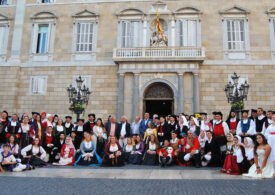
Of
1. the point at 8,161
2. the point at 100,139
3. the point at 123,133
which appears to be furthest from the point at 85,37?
the point at 8,161

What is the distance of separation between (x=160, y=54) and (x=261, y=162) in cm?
1106

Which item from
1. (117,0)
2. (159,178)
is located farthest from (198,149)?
(117,0)

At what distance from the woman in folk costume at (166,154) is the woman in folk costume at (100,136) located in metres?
2.55

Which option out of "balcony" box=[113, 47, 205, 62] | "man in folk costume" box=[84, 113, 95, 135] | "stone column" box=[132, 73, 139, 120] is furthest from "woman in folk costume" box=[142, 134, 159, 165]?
"balcony" box=[113, 47, 205, 62]

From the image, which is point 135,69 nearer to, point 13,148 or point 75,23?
point 75,23

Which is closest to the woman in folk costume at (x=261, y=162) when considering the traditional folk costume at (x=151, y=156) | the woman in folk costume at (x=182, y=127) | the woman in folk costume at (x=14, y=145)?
the woman in folk costume at (x=182, y=127)

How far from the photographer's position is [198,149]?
904cm

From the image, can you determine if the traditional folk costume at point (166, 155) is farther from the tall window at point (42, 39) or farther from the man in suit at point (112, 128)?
the tall window at point (42, 39)

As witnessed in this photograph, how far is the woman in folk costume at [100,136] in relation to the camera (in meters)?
10.3

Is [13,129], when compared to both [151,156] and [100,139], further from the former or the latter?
[151,156]

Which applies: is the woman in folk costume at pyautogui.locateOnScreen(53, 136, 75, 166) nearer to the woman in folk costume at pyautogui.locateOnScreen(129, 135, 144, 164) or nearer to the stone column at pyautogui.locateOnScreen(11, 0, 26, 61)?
the woman in folk costume at pyautogui.locateOnScreen(129, 135, 144, 164)

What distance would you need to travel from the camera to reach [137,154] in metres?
9.97

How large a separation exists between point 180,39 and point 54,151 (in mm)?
12419

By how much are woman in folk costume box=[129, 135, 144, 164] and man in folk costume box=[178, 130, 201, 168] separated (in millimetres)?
1683
